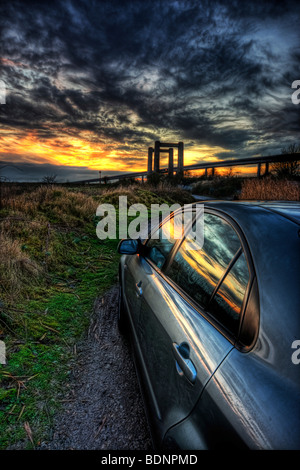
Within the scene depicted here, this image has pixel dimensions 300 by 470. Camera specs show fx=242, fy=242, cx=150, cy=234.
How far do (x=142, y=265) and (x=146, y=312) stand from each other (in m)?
0.59

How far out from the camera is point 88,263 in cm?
512

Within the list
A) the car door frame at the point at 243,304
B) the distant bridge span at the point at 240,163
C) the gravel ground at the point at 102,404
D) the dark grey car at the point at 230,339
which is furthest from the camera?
the distant bridge span at the point at 240,163

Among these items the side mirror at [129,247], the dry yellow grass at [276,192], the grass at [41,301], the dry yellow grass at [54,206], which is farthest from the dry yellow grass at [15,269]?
the dry yellow grass at [276,192]

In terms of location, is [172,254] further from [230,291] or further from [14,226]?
[14,226]

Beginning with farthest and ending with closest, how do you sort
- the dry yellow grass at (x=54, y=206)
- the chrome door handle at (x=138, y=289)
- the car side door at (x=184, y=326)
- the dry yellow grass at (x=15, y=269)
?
1. the dry yellow grass at (x=54, y=206)
2. the dry yellow grass at (x=15, y=269)
3. the chrome door handle at (x=138, y=289)
4. the car side door at (x=184, y=326)

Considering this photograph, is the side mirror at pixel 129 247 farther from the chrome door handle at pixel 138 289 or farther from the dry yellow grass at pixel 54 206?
the dry yellow grass at pixel 54 206

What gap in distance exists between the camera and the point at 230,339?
99cm

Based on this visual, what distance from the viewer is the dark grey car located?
2.47 feet

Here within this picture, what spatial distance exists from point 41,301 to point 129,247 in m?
1.92

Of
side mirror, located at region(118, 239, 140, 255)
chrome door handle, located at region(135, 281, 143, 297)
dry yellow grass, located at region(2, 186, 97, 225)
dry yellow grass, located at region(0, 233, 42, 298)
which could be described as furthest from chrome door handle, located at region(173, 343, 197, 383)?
dry yellow grass, located at region(2, 186, 97, 225)

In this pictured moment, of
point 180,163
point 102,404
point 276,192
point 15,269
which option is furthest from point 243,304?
point 180,163

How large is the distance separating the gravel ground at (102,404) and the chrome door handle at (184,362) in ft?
3.03

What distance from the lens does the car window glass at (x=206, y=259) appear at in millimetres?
1271

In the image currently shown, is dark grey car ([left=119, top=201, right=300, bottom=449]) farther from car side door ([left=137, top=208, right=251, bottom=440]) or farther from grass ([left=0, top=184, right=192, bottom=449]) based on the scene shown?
grass ([left=0, top=184, right=192, bottom=449])
